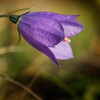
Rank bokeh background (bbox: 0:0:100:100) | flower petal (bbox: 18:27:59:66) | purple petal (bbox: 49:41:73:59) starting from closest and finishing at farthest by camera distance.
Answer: flower petal (bbox: 18:27:59:66) → purple petal (bbox: 49:41:73:59) → bokeh background (bbox: 0:0:100:100)

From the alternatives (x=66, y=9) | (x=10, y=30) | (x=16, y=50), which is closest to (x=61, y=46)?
(x=16, y=50)

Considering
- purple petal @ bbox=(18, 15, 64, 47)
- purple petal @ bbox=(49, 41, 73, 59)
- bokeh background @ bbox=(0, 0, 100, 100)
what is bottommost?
bokeh background @ bbox=(0, 0, 100, 100)

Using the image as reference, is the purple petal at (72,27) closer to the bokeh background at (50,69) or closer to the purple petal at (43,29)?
the purple petal at (43,29)

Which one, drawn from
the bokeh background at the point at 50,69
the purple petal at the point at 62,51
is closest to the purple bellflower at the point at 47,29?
the purple petal at the point at 62,51

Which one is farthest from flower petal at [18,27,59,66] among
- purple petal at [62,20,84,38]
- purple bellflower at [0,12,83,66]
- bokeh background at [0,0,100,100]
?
bokeh background at [0,0,100,100]

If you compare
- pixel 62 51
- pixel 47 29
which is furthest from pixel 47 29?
pixel 62 51

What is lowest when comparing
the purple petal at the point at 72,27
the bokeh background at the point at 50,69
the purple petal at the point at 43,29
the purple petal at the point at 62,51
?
the bokeh background at the point at 50,69

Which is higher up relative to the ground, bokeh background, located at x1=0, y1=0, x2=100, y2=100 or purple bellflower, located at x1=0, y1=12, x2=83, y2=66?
purple bellflower, located at x1=0, y1=12, x2=83, y2=66

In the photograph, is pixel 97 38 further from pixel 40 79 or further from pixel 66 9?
pixel 40 79

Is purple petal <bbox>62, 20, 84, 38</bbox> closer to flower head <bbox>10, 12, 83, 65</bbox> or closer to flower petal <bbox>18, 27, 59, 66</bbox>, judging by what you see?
flower head <bbox>10, 12, 83, 65</bbox>
